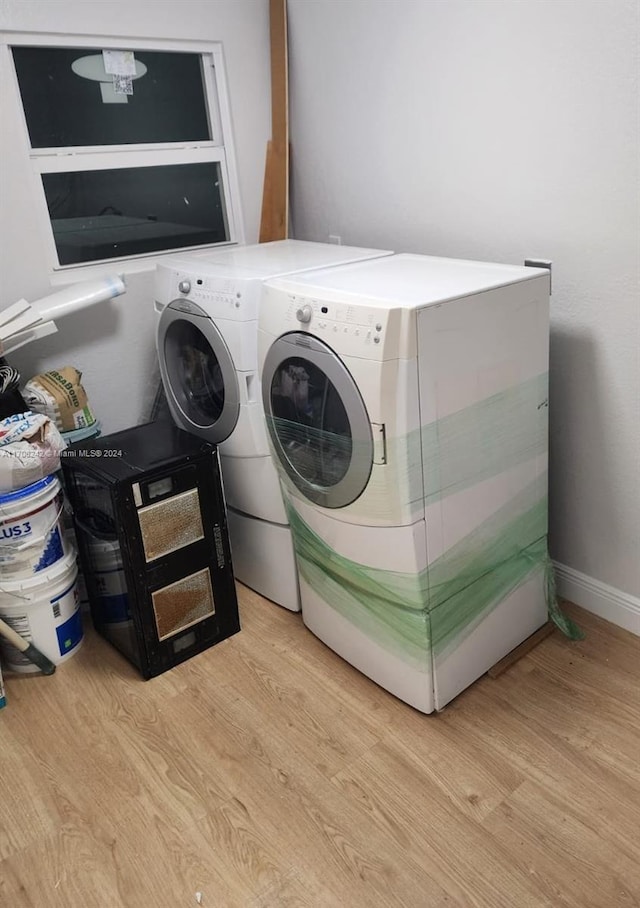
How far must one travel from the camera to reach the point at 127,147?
2.61m

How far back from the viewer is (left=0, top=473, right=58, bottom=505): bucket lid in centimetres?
193

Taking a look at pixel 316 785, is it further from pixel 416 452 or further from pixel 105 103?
pixel 105 103

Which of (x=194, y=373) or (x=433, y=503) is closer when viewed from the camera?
(x=433, y=503)

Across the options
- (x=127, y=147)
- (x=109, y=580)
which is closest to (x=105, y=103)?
(x=127, y=147)

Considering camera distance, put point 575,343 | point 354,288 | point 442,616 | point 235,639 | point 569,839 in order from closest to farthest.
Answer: point 569,839, point 354,288, point 442,616, point 575,343, point 235,639

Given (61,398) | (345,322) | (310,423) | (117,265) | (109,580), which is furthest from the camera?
(117,265)

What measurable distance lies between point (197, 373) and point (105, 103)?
109cm

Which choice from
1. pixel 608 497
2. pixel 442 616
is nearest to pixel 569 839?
pixel 442 616

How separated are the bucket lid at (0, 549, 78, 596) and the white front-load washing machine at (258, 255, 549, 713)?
69 cm

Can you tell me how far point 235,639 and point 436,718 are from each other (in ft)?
2.23

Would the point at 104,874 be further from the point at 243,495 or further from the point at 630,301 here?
the point at 630,301

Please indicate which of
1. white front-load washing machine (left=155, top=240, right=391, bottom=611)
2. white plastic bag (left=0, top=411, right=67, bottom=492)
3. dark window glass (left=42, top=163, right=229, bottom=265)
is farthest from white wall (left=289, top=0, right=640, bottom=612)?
white plastic bag (left=0, top=411, right=67, bottom=492)

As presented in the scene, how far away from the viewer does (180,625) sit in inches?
82.6

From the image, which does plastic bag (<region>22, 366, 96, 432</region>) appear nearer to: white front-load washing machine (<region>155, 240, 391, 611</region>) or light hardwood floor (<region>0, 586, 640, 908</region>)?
white front-load washing machine (<region>155, 240, 391, 611</region>)
